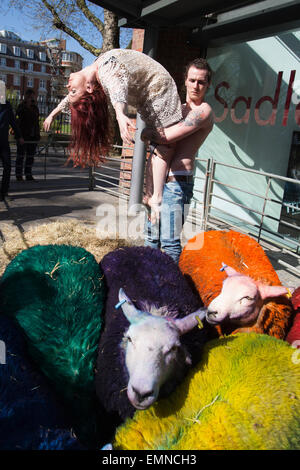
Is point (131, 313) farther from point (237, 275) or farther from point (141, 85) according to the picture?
point (141, 85)

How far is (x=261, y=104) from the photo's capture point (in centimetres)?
561

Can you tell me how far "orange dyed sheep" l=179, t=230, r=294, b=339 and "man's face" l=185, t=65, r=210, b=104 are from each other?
107cm

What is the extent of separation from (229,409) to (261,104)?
5278 mm

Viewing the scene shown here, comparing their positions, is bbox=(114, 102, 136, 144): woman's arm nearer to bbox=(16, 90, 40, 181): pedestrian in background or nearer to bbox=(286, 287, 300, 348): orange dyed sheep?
bbox=(286, 287, 300, 348): orange dyed sheep

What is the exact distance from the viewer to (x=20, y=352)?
5.04 ft

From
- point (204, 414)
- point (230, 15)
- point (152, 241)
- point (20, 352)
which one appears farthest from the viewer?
point (230, 15)

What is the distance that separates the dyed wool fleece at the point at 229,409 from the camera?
48.5 inches

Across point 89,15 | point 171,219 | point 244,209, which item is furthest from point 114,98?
point 89,15

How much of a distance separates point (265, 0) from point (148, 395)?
4.71 metres

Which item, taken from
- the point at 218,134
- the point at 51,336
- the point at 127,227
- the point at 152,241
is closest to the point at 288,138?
the point at 218,134

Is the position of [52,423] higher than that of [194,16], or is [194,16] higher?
[194,16]

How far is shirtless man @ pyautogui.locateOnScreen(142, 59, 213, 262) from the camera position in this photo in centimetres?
224

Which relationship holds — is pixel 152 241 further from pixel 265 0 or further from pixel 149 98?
pixel 265 0

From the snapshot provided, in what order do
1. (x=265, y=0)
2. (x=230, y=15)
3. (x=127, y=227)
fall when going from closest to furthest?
(x=265, y=0), (x=230, y=15), (x=127, y=227)
